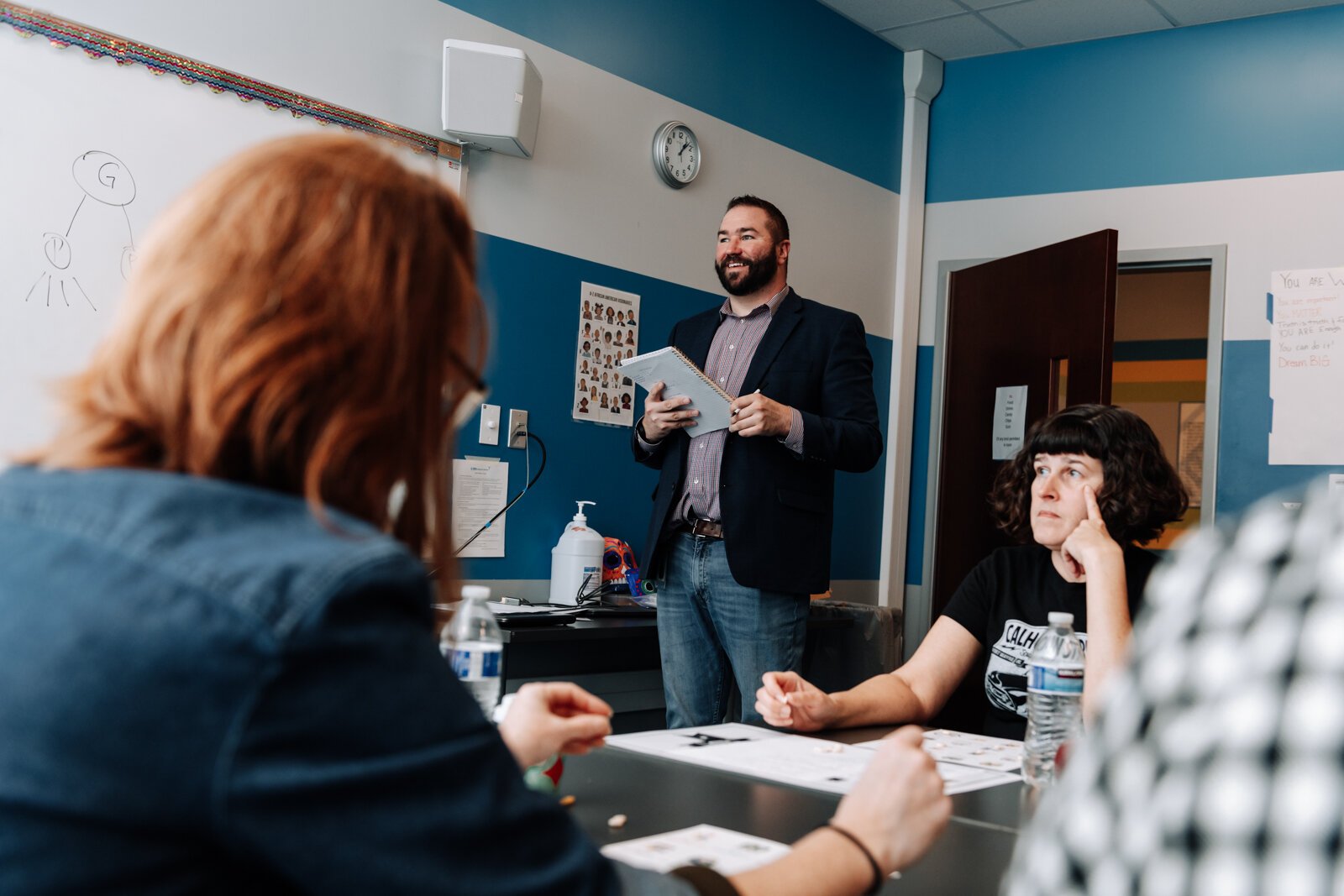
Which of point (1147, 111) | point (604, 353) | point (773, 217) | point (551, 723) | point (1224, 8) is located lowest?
point (551, 723)

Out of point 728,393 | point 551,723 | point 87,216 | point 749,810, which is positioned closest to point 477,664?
point 551,723

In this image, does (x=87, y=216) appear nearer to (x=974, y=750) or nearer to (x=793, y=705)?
(x=793, y=705)

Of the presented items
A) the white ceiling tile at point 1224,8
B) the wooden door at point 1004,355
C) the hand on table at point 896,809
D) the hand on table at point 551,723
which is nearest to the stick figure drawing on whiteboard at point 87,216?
the hand on table at point 551,723

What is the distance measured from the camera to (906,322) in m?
5.04

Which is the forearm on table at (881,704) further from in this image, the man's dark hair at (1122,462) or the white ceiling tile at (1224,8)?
the white ceiling tile at (1224,8)

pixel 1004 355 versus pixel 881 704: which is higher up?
pixel 1004 355

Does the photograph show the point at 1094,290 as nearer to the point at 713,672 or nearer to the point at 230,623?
the point at 713,672

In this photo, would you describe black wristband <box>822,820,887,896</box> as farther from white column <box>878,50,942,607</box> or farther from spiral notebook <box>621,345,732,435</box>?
white column <box>878,50,942,607</box>

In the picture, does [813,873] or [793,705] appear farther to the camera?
[793,705]

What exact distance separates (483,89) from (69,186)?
3.66ft

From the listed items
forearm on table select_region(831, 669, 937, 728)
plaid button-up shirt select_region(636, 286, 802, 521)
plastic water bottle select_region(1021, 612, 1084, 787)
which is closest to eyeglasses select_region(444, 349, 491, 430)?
plastic water bottle select_region(1021, 612, 1084, 787)

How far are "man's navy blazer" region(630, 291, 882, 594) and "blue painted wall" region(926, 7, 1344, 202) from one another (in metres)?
1.97

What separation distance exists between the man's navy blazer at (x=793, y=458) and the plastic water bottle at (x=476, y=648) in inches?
54.9

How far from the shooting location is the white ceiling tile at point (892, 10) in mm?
4609
